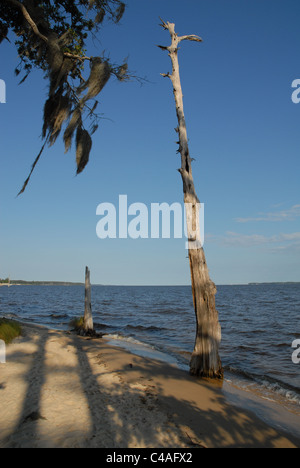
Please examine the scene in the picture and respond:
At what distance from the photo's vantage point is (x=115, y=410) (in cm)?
485

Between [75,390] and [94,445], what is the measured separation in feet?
7.40

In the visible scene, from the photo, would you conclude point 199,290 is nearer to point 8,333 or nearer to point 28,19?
point 8,333

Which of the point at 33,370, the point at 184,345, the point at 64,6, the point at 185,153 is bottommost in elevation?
the point at 184,345

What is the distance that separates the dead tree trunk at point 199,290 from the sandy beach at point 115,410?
1.44 ft

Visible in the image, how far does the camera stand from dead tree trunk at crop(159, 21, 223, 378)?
736 centimetres

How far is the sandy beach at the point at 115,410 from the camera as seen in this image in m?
3.91

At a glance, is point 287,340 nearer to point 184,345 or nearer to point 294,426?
point 184,345

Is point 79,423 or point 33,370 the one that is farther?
point 33,370

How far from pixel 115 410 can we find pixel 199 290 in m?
3.57

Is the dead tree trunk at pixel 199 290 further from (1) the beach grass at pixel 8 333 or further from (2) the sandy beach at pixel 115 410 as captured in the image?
(1) the beach grass at pixel 8 333

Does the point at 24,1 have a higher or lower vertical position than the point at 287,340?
higher

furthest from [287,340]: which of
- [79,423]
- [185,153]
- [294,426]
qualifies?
[79,423]

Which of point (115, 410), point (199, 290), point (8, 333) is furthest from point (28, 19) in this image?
point (8, 333)

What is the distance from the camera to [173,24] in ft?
29.8
